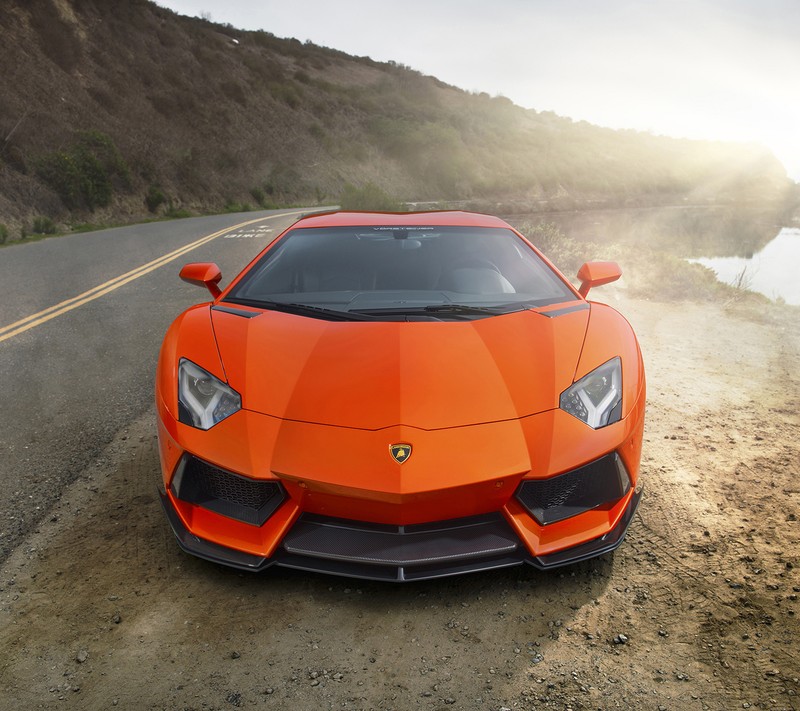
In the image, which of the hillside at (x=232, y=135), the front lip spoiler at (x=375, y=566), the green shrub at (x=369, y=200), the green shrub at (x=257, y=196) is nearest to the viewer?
the front lip spoiler at (x=375, y=566)

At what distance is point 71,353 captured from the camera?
564 cm

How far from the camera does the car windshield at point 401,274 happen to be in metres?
3.15

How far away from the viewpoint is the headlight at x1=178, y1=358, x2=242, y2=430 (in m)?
2.46

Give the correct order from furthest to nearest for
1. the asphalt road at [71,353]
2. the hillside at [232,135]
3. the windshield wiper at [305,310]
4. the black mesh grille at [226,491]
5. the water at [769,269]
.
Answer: the hillside at [232,135] → the water at [769,269] → the asphalt road at [71,353] → the windshield wiper at [305,310] → the black mesh grille at [226,491]

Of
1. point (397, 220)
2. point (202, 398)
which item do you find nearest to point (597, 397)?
point (202, 398)

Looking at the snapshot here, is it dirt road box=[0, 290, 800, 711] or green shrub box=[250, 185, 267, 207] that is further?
green shrub box=[250, 185, 267, 207]

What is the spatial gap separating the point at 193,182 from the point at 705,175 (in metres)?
72.3

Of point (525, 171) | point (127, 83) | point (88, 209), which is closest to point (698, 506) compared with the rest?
point (88, 209)

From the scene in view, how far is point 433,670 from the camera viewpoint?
1996 mm

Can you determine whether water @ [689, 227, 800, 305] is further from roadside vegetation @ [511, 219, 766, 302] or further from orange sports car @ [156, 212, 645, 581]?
orange sports car @ [156, 212, 645, 581]

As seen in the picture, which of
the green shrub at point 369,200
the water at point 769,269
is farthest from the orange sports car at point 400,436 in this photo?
the green shrub at point 369,200

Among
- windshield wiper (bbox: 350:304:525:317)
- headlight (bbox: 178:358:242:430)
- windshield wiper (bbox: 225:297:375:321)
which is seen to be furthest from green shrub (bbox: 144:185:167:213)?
headlight (bbox: 178:358:242:430)

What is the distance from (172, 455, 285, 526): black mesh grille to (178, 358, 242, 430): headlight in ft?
0.53

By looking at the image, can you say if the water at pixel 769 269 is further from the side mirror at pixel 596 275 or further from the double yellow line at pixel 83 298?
the double yellow line at pixel 83 298
